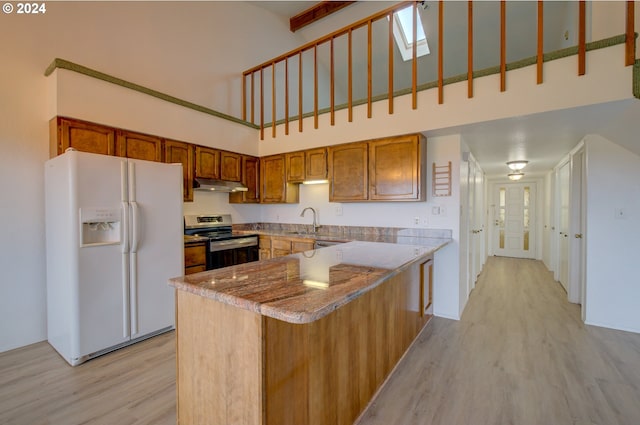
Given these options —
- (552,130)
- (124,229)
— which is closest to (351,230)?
(552,130)

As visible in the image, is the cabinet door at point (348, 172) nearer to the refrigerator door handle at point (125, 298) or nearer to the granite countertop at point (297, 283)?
the granite countertop at point (297, 283)

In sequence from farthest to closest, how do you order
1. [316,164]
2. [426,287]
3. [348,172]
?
[316,164]
[348,172]
[426,287]

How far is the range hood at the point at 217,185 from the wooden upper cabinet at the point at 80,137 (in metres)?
0.94

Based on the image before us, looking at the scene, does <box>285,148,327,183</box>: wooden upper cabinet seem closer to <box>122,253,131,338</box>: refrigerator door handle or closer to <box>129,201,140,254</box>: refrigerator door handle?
<box>129,201,140,254</box>: refrigerator door handle

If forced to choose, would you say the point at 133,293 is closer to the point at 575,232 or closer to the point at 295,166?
the point at 295,166

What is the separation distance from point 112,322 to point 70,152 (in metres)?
1.41

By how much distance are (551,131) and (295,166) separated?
302cm

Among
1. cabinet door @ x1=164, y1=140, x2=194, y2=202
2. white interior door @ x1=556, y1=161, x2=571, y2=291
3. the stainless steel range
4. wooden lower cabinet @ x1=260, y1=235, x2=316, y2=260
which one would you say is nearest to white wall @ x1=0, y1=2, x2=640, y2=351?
cabinet door @ x1=164, y1=140, x2=194, y2=202

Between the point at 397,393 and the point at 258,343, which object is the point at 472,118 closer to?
the point at 397,393

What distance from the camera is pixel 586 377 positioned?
210 centimetres

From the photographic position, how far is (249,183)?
4.34 m

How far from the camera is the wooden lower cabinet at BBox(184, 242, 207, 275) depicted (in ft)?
10.2

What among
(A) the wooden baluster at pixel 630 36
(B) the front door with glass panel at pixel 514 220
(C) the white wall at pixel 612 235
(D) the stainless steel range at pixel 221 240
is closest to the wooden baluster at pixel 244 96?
(D) the stainless steel range at pixel 221 240

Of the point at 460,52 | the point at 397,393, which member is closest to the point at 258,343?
the point at 397,393
